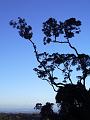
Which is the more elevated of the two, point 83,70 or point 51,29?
point 51,29

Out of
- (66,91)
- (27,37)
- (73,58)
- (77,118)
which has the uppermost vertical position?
(27,37)

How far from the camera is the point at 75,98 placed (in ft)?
181

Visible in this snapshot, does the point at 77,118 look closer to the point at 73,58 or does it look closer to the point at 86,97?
the point at 86,97

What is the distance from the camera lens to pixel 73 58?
56.7 meters

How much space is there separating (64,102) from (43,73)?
533cm

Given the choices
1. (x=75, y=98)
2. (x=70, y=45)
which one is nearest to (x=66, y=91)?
(x=75, y=98)

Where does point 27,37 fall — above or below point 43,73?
above

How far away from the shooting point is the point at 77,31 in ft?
185

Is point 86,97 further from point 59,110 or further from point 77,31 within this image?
point 77,31

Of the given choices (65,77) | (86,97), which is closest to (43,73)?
(65,77)

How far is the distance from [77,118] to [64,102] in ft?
9.62

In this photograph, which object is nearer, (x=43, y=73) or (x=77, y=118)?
(x=77, y=118)

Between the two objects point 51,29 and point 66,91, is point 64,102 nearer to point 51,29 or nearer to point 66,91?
point 66,91

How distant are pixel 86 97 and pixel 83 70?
148 inches
